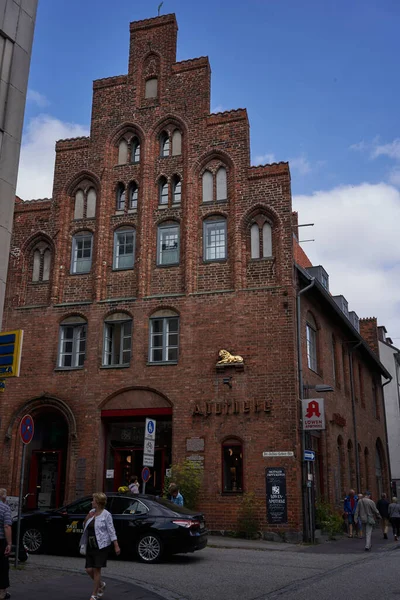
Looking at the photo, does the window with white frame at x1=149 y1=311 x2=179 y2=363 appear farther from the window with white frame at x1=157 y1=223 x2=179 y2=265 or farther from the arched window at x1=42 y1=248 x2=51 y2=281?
the arched window at x1=42 y1=248 x2=51 y2=281

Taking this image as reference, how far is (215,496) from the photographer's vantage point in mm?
20859

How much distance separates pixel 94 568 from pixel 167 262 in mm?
15216

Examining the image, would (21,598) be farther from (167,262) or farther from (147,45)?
(147,45)

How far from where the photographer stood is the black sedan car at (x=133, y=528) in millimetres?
14047

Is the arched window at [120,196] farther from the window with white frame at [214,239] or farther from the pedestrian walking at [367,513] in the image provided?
the pedestrian walking at [367,513]

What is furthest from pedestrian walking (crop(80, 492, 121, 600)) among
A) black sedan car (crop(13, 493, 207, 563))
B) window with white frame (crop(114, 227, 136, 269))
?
window with white frame (crop(114, 227, 136, 269))

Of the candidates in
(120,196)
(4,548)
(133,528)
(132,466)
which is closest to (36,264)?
(120,196)

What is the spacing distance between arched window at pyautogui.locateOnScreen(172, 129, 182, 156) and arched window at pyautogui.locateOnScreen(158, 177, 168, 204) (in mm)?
1149

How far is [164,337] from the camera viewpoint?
2319 centimetres

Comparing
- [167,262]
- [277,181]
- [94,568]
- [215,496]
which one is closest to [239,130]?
[277,181]

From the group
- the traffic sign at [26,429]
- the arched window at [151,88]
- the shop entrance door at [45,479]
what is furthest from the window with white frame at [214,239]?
the traffic sign at [26,429]

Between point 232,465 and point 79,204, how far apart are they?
11.8 metres

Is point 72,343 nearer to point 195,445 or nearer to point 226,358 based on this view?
point 226,358

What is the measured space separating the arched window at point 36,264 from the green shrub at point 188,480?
30.5ft
